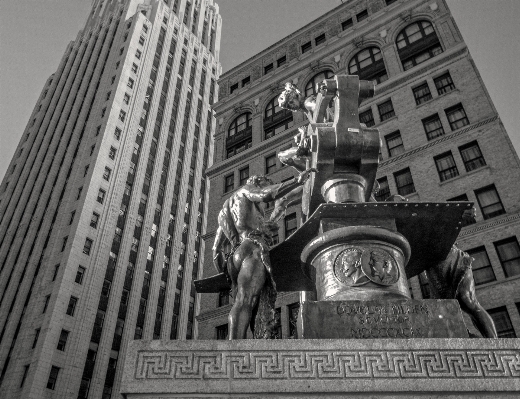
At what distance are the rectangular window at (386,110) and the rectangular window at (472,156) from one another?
7172mm

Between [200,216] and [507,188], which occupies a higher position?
[200,216]

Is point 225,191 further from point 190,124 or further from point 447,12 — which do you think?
point 190,124

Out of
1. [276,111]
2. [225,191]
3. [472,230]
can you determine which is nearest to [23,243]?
[225,191]

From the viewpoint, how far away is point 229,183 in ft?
150

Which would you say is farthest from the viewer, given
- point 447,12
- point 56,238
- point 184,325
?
point 184,325

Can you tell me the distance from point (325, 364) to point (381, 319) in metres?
1.05

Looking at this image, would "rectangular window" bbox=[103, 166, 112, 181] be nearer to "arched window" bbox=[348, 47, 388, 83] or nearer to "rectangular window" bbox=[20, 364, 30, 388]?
"rectangular window" bbox=[20, 364, 30, 388]

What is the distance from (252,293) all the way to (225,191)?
129 feet

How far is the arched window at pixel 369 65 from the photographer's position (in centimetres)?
4238

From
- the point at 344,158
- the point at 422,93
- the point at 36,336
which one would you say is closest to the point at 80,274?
the point at 36,336

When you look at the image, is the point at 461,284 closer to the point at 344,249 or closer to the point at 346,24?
the point at 344,249

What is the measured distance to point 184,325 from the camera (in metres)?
67.2

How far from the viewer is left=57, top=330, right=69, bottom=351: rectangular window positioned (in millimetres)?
48281

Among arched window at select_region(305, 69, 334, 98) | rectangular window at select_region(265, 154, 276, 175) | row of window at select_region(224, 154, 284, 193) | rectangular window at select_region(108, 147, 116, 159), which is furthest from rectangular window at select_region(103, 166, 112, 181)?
arched window at select_region(305, 69, 334, 98)
